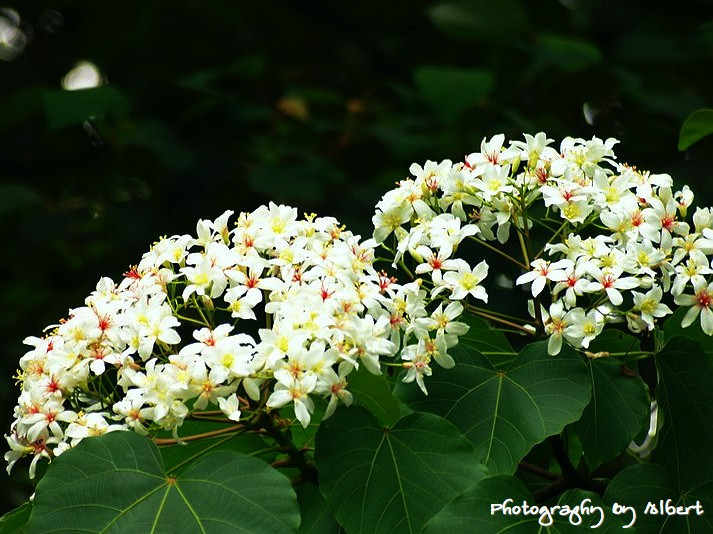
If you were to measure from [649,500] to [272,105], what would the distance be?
10.8ft

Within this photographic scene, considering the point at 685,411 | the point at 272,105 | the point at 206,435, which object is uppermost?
the point at 272,105

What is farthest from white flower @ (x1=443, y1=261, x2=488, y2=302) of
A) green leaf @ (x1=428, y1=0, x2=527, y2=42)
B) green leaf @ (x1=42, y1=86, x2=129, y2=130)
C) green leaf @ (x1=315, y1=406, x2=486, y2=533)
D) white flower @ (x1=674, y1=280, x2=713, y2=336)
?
green leaf @ (x1=428, y1=0, x2=527, y2=42)

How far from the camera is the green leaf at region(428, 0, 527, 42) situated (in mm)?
4457

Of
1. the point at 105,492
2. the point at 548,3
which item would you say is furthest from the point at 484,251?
the point at 548,3

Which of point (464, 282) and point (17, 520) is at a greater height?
point (464, 282)

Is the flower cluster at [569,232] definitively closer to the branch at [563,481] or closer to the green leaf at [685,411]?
the green leaf at [685,411]

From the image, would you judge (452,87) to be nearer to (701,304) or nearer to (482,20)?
(482,20)

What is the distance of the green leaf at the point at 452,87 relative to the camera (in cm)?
376

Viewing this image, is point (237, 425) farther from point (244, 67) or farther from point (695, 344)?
point (244, 67)

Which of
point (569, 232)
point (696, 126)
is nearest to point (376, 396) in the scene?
point (569, 232)

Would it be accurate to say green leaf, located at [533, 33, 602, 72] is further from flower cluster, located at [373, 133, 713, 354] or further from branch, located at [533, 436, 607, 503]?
branch, located at [533, 436, 607, 503]

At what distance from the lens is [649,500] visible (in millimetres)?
1540

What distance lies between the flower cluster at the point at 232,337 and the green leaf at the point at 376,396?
0.16 ft

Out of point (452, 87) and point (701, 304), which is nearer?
point (701, 304)
